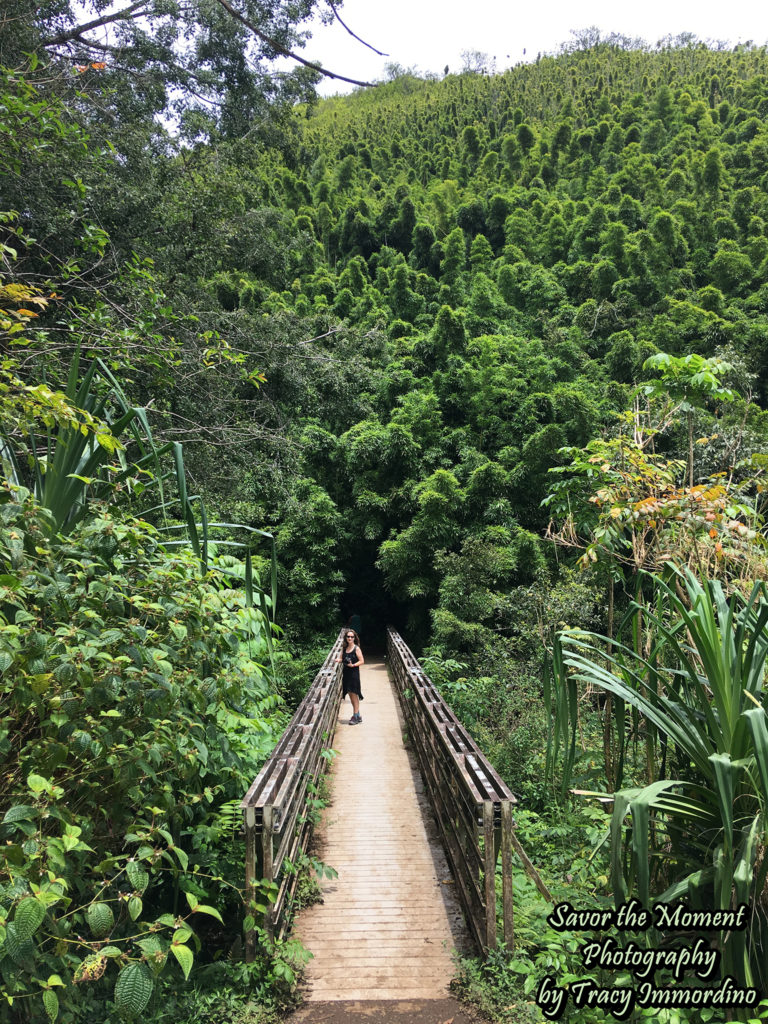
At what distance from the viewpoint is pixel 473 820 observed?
8.39ft

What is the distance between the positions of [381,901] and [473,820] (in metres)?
0.69

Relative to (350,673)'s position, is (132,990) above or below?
above

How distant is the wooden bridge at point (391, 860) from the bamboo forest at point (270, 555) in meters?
0.11

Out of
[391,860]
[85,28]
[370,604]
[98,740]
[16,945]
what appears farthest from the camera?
[370,604]

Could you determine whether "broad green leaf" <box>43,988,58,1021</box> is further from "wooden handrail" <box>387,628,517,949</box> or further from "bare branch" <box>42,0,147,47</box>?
"bare branch" <box>42,0,147,47</box>

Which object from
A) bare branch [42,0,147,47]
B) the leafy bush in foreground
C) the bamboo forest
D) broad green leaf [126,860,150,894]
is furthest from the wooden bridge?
bare branch [42,0,147,47]

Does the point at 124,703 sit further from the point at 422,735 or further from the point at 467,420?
the point at 467,420

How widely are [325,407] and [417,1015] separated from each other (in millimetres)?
6209

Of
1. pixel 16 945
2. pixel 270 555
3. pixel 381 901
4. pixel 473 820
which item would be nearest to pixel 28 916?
pixel 16 945

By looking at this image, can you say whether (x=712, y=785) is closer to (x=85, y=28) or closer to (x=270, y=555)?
(x=270, y=555)

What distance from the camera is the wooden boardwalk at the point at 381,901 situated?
2275mm

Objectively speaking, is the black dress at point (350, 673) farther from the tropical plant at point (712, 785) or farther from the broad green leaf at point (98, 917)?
the broad green leaf at point (98, 917)

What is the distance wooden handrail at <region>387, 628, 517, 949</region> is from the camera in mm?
2285

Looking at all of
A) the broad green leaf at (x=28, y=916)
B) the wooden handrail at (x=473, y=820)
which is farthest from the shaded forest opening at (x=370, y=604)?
the broad green leaf at (x=28, y=916)
